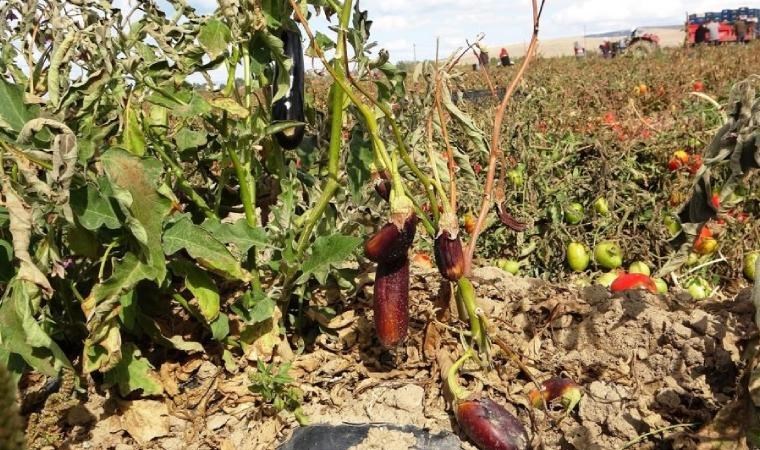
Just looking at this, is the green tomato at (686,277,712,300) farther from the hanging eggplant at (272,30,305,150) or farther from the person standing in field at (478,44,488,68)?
the hanging eggplant at (272,30,305,150)

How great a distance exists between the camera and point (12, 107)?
4.71ft

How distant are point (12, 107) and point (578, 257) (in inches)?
116

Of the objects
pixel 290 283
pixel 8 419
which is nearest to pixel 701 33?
pixel 290 283

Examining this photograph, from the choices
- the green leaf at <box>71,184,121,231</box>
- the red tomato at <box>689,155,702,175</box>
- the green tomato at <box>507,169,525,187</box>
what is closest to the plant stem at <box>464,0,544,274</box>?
the green leaf at <box>71,184,121,231</box>

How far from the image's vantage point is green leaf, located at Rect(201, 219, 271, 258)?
5.46 ft

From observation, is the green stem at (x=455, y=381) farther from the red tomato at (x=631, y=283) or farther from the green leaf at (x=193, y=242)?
the red tomato at (x=631, y=283)

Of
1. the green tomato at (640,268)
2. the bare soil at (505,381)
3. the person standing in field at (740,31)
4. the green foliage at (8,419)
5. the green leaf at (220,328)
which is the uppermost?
the person standing in field at (740,31)

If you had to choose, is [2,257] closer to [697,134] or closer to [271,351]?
[271,351]

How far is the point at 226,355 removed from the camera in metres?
1.90

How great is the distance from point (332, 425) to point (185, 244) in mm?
669

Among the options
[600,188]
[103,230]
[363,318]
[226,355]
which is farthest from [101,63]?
[600,188]

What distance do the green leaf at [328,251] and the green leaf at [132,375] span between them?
1.72 feet

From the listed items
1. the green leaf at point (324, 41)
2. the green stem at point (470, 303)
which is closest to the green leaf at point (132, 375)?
the green stem at point (470, 303)

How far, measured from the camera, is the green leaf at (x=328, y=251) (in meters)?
1.68
